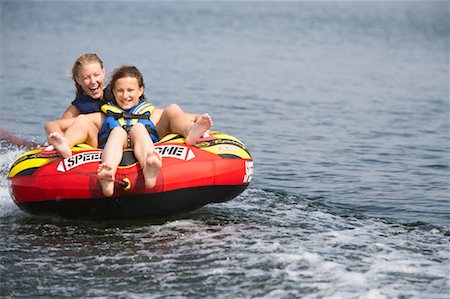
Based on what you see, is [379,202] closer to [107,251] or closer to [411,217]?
[411,217]

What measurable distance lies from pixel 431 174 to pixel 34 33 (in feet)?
68.1

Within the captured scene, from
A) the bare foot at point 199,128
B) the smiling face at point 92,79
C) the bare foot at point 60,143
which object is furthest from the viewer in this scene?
the smiling face at point 92,79

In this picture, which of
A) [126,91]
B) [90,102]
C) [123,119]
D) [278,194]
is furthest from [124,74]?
[278,194]

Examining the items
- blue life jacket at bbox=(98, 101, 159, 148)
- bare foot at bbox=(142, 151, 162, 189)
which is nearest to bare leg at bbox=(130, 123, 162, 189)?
bare foot at bbox=(142, 151, 162, 189)

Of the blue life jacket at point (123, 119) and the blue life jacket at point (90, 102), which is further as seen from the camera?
the blue life jacket at point (90, 102)

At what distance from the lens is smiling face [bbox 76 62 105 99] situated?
740 cm

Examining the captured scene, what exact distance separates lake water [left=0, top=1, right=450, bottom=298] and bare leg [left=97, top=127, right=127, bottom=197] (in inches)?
15.7

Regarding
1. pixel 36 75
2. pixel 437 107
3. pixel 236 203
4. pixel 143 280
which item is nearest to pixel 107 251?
pixel 143 280

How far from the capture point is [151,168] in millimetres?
6434

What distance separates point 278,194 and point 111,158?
226 cm

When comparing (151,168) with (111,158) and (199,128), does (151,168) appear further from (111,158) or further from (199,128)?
(199,128)

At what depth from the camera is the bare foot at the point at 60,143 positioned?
6555mm

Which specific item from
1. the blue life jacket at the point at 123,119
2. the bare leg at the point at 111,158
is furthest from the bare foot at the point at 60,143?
the blue life jacket at the point at 123,119

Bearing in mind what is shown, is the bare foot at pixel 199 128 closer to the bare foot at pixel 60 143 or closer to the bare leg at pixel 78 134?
the bare leg at pixel 78 134
